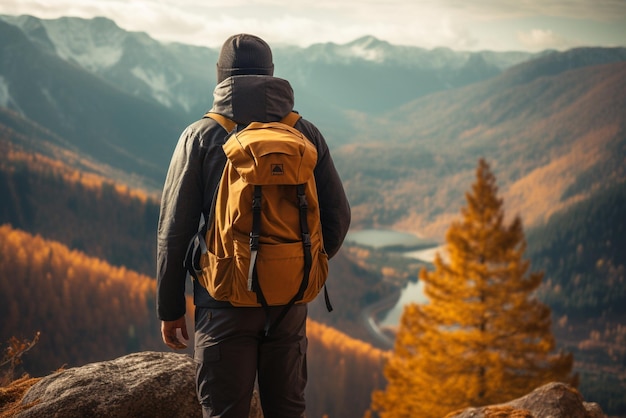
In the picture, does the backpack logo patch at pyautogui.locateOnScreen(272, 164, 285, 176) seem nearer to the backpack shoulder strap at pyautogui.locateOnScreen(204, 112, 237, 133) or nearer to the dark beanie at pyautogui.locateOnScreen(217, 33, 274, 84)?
the backpack shoulder strap at pyautogui.locateOnScreen(204, 112, 237, 133)

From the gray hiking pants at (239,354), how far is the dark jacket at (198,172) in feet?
0.47

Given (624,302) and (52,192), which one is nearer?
(52,192)

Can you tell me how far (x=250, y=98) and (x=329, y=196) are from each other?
0.84 metres

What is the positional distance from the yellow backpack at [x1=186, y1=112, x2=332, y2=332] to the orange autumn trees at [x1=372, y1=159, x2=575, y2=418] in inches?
499

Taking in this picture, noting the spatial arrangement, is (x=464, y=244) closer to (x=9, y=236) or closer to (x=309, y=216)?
(x=309, y=216)

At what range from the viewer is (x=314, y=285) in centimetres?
368

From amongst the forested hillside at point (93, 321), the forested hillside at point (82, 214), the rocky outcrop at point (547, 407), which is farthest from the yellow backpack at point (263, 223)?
the forested hillside at point (82, 214)

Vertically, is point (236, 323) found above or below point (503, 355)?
above

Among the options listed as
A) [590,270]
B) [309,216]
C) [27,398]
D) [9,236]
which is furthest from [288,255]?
[590,270]

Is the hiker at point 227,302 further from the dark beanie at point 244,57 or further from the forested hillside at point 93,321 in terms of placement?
the forested hillside at point 93,321

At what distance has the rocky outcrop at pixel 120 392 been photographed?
4703 millimetres

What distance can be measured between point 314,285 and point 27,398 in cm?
272

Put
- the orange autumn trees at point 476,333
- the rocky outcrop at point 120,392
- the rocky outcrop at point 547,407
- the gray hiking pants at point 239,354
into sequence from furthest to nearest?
the orange autumn trees at point 476,333 → the rocky outcrop at point 547,407 → the rocky outcrop at point 120,392 → the gray hiking pants at point 239,354

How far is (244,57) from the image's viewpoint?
384 cm
